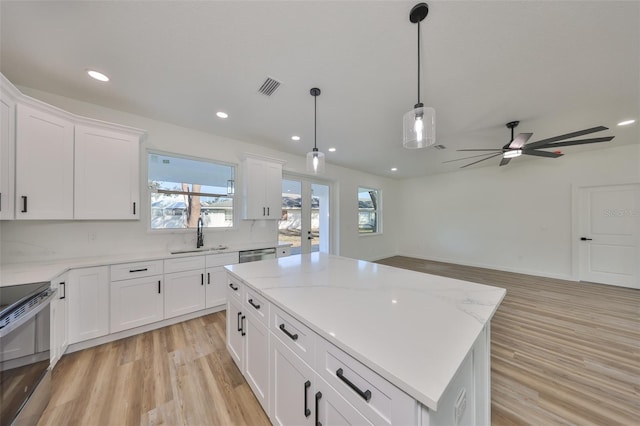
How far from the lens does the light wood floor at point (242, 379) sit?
5.02 feet

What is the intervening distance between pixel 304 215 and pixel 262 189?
1341 millimetres

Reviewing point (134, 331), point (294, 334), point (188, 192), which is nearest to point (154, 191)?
point (188, 192)

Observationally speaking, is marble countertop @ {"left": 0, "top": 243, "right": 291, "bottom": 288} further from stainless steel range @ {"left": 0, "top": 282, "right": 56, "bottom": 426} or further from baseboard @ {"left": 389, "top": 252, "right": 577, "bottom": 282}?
baseboard @ {"left": 389, "top": 252, "right": 577, "bottom": 282}

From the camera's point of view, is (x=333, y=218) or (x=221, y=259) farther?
(x=333, y=218)

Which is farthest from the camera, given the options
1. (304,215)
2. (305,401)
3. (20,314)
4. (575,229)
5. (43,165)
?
(304,215)

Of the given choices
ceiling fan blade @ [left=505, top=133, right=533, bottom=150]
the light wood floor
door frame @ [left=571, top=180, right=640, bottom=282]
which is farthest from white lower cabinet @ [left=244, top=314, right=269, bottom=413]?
door frame @ [left=571, top=180, right=640, bottom=282]

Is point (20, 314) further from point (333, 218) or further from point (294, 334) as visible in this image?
point (333, 218)

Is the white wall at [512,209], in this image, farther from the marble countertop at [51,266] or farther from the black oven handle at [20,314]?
the black oven handle at [20,314]

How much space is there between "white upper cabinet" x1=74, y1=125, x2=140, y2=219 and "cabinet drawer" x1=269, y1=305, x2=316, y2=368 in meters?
2.50

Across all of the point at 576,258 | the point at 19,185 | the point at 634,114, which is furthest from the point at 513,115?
the point at 19,185

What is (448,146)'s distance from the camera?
3.95 meters

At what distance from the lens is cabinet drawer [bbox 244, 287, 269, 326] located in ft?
4.69

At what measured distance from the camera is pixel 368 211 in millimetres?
6547

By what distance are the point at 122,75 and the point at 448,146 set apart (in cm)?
465
